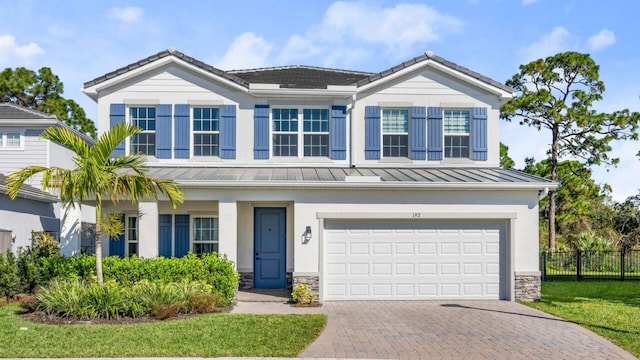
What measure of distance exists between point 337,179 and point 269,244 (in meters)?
3.24

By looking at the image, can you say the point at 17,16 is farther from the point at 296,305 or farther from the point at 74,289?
the point at 296,305

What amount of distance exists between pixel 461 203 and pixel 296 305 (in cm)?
512

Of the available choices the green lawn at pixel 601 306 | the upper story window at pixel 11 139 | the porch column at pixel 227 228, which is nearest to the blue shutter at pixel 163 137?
the porch column at pixel 227 228

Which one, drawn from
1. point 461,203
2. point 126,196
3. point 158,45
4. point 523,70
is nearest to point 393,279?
point 461,203

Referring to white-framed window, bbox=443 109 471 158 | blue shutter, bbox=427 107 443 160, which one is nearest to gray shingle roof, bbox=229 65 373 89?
blue shutter, bbox=427 107 443 160

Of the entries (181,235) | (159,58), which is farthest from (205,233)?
(159,58)

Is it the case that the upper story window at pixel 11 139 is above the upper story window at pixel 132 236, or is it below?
above

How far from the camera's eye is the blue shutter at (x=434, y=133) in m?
16.8

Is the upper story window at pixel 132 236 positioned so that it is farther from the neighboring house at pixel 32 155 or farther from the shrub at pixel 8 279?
the neighboring house at pixel 32 155

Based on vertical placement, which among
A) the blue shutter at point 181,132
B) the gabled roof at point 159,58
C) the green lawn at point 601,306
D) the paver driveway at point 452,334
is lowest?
the green lawn at point 601,306

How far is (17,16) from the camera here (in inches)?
615

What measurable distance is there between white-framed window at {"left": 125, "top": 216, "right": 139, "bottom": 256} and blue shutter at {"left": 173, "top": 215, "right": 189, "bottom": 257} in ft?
4.04

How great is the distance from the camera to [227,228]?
14141 millimetres

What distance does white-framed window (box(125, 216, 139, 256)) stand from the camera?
16281 millimetres
